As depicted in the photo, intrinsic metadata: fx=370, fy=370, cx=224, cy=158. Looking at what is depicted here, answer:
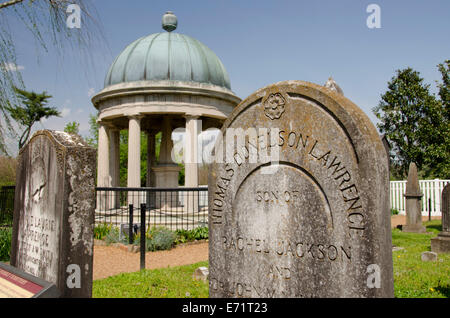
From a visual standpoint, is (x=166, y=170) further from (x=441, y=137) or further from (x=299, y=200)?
(x=441, y=137)

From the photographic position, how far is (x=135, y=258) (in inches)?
357

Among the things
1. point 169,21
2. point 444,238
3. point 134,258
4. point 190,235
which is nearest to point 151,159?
point 169,21

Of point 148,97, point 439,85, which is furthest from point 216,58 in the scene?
point 439,85

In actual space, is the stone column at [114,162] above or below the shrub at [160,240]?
above

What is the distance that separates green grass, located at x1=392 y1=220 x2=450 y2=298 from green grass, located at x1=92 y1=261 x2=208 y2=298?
3.00m

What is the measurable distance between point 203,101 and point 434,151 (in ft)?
53.0

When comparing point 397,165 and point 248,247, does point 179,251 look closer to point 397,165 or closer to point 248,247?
point 248,247

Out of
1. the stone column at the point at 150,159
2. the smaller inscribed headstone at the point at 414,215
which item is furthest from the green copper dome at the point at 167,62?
the smaller inscribed headstone at the point at 414,215

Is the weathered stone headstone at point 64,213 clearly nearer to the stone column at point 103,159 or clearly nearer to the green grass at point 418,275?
the green grass at point 418,275

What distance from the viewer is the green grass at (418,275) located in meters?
5.27

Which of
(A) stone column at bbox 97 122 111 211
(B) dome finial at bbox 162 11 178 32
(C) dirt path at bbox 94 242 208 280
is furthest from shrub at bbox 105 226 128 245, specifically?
(B) dome finial at bbox 162 11 178 32

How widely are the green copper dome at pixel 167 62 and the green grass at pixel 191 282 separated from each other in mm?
9045

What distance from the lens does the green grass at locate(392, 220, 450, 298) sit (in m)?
5.27

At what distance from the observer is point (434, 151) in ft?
75.0
